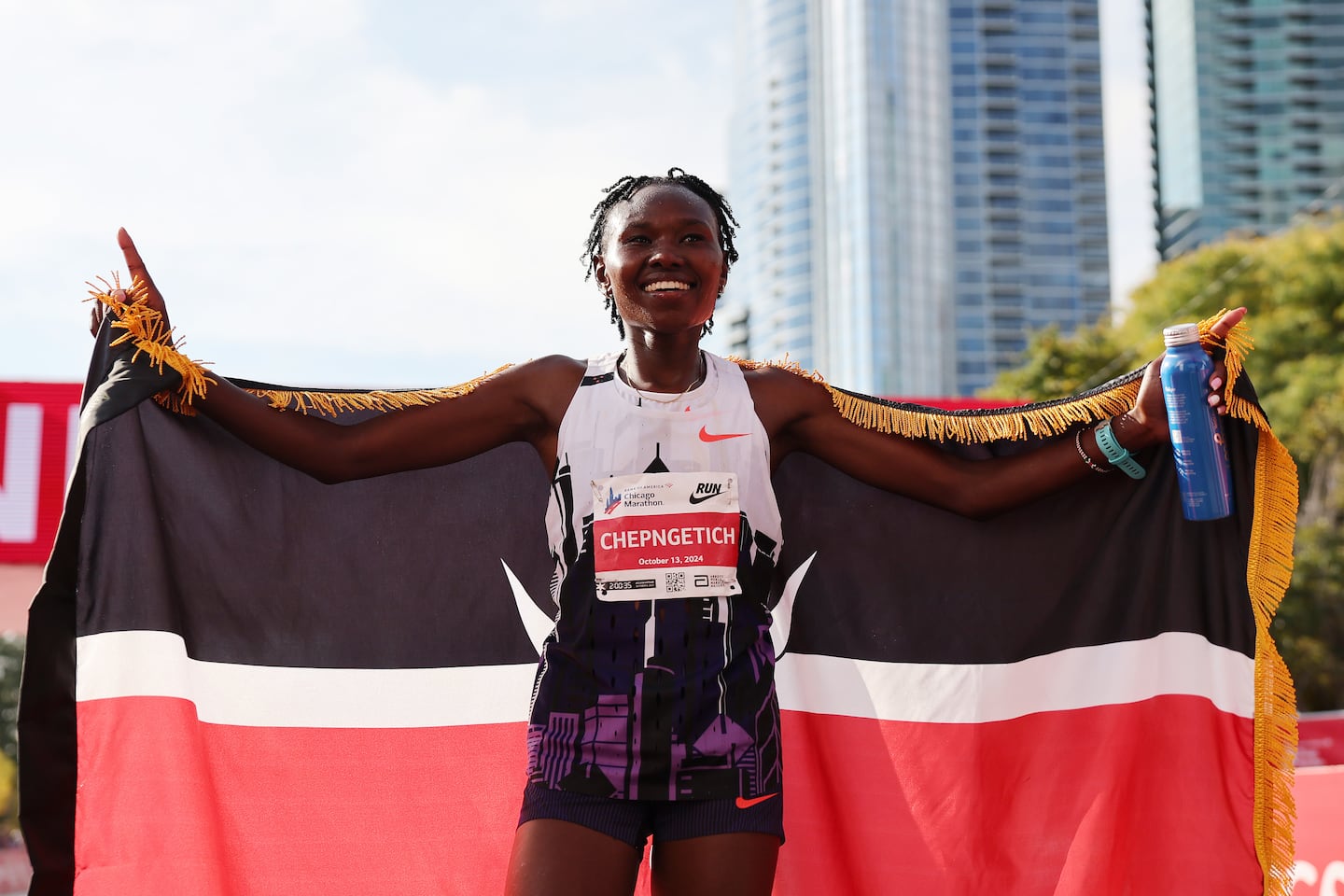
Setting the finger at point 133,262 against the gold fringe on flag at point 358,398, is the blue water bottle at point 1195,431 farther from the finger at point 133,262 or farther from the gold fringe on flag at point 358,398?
the finger at point 133,262

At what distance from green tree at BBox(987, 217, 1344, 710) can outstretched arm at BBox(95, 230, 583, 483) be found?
68.1 ft

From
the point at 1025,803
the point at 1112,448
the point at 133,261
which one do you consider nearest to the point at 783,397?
the point at 1112,448

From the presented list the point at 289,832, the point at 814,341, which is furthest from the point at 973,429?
the point at 814,341

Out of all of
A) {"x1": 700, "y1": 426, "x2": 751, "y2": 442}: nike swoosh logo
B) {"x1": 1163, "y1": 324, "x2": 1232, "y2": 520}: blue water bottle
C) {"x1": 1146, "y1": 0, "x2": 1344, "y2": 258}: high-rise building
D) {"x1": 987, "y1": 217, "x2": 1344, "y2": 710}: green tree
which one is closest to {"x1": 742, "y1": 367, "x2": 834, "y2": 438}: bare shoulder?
{"x1": 700, "y1": 426, "x2": 751, "y2": 442}: nike swoosh logo

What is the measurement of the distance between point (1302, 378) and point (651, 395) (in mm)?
→ 24424

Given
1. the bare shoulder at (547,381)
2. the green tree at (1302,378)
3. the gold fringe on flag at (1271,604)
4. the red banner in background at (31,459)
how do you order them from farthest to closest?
the green tree at (1302,378) < the red banner in background at (31,459) < the gold fringe on flag at (1271,604) < the bare shoulder at (547,381)

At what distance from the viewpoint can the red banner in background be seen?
369 inches

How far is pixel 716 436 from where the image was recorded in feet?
9.79

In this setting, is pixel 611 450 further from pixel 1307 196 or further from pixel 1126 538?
pixel 1307 196

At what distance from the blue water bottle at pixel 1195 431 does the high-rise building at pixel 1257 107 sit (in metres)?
115

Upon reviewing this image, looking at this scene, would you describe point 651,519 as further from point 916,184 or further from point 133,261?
point 916,184

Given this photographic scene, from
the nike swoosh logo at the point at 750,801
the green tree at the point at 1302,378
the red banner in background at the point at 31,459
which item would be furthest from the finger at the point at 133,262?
the green tree at the point at 1302,378

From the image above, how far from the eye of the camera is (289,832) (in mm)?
3539

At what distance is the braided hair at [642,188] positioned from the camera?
3115mm
